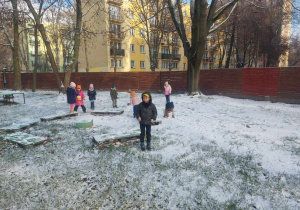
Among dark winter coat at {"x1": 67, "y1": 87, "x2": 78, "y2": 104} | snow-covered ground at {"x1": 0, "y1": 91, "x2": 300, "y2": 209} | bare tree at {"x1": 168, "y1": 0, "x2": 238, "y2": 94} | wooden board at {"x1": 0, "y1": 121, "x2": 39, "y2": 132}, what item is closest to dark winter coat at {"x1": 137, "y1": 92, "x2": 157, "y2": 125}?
snow-covered ground at {"x1": 0, "y1": 91, "x2": 300, "y2": 209}

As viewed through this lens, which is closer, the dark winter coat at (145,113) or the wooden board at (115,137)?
the dark winter coat at (145,113)

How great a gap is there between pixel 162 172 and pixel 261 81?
41.8 ft

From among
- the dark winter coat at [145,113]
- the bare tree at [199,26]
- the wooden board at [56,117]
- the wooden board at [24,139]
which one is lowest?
the wooden board at [24,139]

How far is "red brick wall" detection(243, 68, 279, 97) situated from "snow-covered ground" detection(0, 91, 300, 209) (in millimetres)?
8221

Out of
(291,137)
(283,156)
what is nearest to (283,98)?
(291,137)

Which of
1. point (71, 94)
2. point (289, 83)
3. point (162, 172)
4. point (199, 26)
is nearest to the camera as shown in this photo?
point (162, 172)

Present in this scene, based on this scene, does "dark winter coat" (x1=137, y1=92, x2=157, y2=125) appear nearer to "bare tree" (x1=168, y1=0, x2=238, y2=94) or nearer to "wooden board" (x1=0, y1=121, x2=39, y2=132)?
"wooden board" (x1=0, y1=121, x2=39, y2=132)

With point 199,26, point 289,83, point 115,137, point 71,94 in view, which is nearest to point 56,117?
point 71,94

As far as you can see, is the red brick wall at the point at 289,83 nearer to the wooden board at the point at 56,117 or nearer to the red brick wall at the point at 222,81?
the red brick wall at the point at 222,81

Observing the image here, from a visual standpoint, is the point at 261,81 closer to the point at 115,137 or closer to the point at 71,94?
the point at 115,137

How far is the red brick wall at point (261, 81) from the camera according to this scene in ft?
42.4

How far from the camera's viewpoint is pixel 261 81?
44.2 feet

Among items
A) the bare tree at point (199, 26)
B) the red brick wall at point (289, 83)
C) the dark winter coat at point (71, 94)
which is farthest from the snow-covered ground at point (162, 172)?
the bare tree at point (199, 26)

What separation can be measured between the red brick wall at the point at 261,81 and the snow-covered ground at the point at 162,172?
27.0 feet
